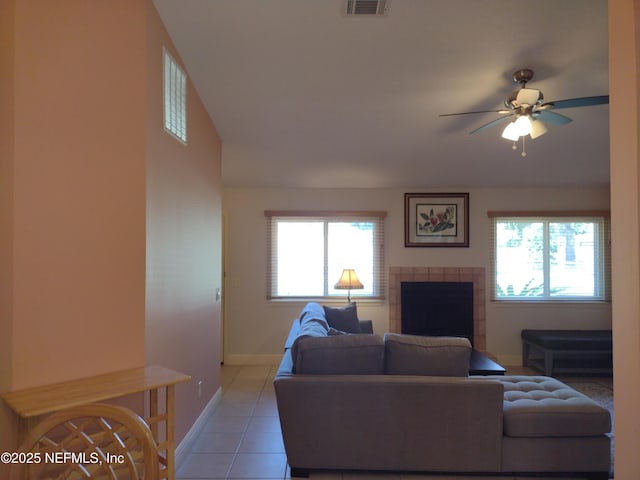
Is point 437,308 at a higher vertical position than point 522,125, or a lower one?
lower

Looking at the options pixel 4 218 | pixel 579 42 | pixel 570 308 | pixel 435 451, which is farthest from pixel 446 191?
pixel 4 218

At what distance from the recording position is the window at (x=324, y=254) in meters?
5.06

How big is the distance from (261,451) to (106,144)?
2.20 meters

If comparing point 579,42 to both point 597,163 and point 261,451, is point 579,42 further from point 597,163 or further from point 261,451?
point 261,451

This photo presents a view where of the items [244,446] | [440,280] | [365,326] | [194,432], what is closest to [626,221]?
[244,446]

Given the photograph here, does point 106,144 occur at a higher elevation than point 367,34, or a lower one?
lower

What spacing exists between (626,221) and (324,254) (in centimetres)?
398

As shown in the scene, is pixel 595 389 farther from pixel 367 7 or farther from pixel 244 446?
pixel 367 7

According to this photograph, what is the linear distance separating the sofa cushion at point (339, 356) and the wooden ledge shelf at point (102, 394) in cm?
78

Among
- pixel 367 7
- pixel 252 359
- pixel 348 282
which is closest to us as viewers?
pixel 367 7

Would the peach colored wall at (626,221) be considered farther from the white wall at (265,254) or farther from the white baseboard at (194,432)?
the white wall at (265,254)

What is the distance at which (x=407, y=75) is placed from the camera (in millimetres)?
2912

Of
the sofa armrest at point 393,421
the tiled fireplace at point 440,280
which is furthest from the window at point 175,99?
the tiled fireplace at point 440,280

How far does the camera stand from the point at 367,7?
7.48 feet
